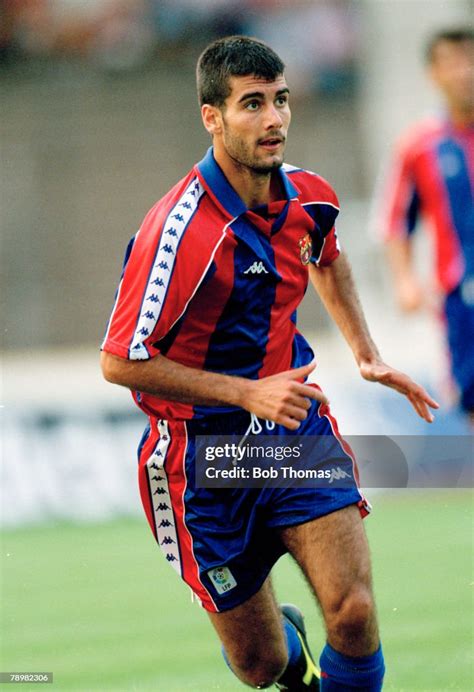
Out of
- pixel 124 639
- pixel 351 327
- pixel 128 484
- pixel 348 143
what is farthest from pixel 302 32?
pixel 351 327

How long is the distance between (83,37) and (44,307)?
11.8 feet

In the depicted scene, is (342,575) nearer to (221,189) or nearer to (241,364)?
(241,364)

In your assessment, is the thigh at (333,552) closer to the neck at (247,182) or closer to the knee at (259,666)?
the knee at (259,666)

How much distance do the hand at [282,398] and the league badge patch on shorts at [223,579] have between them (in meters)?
0.84

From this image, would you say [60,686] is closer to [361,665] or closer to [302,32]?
[361,665]

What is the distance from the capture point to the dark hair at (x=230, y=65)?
4.98 m

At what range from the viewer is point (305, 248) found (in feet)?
17.2

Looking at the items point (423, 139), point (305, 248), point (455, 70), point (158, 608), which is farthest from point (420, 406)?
point (158, 608)

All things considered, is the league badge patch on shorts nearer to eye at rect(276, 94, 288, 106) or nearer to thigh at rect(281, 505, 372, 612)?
thigh at rect(281, 505, 372, 612)

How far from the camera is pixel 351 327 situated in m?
5.53

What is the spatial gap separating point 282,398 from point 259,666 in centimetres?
129

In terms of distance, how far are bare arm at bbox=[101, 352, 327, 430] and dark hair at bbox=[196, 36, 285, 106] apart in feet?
3.18

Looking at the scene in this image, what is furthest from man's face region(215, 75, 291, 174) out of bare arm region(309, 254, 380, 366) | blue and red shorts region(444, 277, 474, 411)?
blue and red shorts region(444, 277, 474, 411)

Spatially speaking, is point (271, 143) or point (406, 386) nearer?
point (271, 143)
